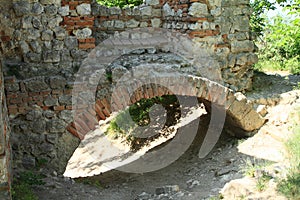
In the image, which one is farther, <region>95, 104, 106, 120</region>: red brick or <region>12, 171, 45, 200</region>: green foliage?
<region>95, 104, 106, 120</region>: red brick

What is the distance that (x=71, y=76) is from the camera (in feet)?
16.9

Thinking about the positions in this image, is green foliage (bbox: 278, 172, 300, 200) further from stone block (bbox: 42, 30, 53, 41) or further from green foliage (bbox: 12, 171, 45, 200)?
stone block (bbox: 42, 30, 53, 41)

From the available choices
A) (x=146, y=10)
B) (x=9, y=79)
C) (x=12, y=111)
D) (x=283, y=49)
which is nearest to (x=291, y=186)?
(x=12, y=111)

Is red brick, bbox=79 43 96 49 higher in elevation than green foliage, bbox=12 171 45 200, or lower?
higher

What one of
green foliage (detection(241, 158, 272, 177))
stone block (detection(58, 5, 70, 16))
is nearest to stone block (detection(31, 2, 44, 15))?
stone block (detection(58, 5, 70, 16))

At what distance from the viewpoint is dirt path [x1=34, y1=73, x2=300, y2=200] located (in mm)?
4801

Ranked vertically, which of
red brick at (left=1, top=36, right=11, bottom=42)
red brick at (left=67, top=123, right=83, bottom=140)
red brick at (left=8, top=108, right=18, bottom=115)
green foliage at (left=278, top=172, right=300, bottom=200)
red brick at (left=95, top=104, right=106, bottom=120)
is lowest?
green foliage at (left=278, top=172, right=300, bottom=200)

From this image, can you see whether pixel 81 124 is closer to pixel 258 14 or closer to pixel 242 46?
pixel 242 46

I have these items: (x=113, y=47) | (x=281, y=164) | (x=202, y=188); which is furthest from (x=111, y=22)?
(x=281, y=164)

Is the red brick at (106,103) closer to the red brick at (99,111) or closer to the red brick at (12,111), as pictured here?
the red brick at (99,111)

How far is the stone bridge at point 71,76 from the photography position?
4.91m

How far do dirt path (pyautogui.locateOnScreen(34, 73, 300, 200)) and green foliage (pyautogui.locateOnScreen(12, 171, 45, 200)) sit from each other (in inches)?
4.1

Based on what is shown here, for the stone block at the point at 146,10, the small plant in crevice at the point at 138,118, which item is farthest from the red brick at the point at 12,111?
the small plant in crevice at the point at 138,118

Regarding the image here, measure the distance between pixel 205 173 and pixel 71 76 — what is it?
234 centimetres
